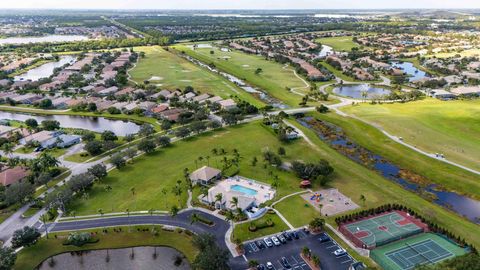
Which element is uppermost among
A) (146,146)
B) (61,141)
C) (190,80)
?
(190,80)

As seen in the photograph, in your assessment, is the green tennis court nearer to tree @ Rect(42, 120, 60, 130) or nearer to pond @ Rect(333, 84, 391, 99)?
tree @ Rect(42, 120, 60, 130)

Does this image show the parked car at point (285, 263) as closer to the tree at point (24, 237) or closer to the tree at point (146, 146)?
the tree at point (24, 237)

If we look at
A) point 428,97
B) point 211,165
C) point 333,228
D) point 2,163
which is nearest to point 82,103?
point 2,163

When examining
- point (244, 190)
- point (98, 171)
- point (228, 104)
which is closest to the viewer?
point (244, 190)

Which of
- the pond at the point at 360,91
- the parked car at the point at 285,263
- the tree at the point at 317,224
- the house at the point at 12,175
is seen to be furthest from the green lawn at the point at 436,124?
the house at the point at 12,175

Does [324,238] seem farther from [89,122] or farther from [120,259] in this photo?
[89,122]

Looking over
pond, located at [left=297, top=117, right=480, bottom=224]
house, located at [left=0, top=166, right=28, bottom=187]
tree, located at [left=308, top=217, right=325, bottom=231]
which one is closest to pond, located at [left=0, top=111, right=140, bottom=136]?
house, located at [left=0, top=166, right=28, bottom=187]

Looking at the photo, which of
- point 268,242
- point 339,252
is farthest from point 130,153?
point 339,252
